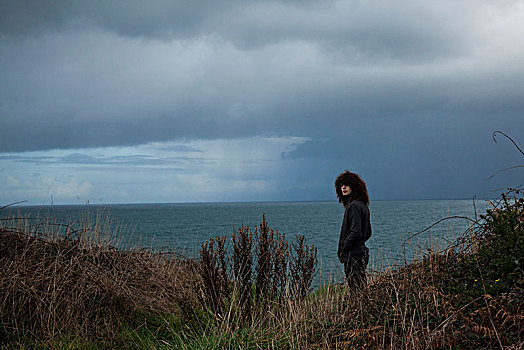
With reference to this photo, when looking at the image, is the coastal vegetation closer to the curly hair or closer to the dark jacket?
the dark jacket

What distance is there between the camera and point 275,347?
433 cm

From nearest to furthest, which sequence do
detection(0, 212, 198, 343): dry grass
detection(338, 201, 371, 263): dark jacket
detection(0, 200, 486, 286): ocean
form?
detection(0, 212, 198, 343): dry grass, detection(338, 201, 371, 263): dark jacket, detection(0, 200, 486, 286): ocean

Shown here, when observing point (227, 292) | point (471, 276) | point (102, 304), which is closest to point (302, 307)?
point (227, 292)

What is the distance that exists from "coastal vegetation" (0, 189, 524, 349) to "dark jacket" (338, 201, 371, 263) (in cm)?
46

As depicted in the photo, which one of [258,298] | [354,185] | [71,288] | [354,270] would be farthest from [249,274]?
[71,288]

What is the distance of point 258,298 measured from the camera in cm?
547

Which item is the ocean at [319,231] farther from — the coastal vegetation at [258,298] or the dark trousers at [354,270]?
the coastal vegetation at [258,298]

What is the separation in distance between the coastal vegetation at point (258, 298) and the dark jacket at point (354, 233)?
46 cm

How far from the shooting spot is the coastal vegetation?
153 inches

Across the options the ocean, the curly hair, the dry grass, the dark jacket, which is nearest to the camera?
the dry grass

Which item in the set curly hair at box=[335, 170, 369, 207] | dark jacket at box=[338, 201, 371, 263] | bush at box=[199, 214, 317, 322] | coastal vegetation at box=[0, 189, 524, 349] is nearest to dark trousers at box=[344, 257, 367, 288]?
dark jacket at box=[338, 201, 371, 263]

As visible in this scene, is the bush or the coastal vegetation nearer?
the coastal vegetation

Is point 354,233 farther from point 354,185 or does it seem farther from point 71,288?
point 71,288

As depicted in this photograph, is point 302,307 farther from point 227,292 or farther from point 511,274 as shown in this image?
point 511,274
